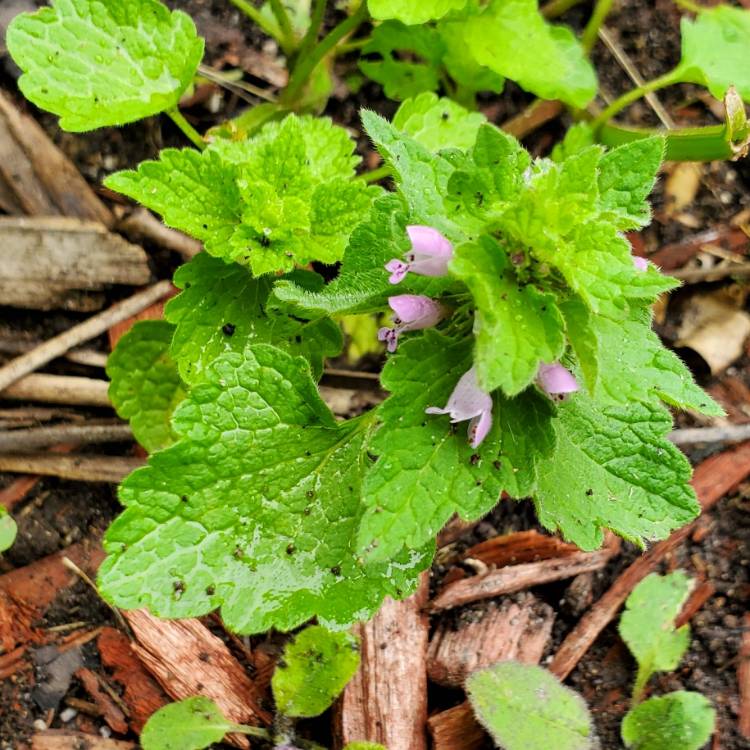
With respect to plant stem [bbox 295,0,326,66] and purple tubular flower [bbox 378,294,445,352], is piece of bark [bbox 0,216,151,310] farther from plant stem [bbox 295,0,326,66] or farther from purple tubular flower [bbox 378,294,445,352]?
purple tubular flower [bbox 378,294,445,352]

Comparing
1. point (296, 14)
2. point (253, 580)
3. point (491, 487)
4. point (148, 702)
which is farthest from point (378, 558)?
point (296, 14)

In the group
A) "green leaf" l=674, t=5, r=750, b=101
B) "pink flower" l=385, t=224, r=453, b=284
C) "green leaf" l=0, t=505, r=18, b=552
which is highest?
"pink flower" l=385, t=224, r=453, b=284

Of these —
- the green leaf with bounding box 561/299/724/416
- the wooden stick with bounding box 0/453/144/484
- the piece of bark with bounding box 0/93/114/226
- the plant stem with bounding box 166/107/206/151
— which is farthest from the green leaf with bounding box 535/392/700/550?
the piece of bark with bounding box 0/93/114/226

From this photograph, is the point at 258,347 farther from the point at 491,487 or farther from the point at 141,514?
the point at 491,487

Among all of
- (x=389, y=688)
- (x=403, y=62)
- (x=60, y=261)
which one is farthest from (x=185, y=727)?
(x=403, y=62)

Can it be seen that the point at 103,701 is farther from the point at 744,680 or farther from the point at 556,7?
the point at 556,7

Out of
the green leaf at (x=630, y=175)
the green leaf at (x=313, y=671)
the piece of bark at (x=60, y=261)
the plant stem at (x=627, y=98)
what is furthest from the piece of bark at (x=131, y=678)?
the plant stem at (x=627, y=98)
